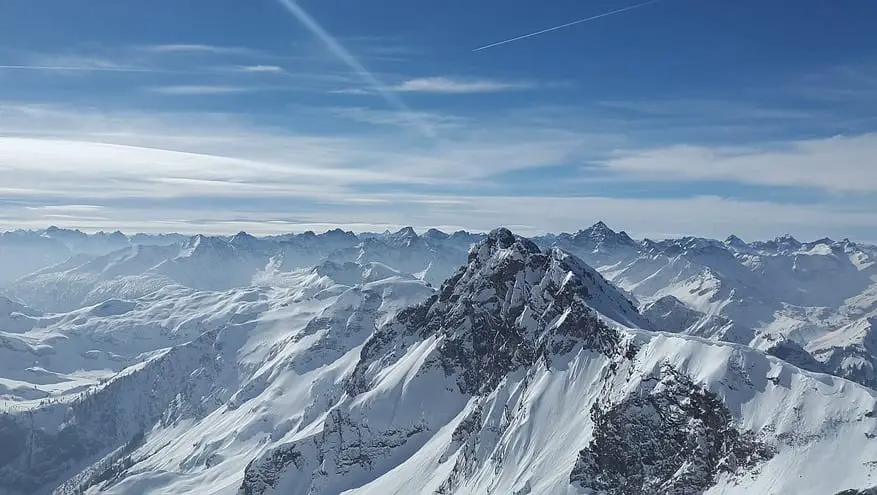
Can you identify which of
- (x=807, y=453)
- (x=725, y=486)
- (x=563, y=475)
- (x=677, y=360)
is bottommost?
(x=563, y=475)

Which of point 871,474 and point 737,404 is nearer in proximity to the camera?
point 871,474

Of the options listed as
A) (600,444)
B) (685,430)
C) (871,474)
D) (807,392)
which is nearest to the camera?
(871,474)

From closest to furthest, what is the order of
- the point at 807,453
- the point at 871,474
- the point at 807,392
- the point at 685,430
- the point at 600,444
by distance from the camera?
1. the point at 871,474
2. the point at 807,453
3. the point at 807,392
4. the point at 685,430
5. the point at 600,444

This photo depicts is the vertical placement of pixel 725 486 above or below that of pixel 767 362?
below

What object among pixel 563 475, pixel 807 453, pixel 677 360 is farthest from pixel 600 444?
pixel 807 453

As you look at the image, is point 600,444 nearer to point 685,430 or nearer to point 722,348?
point 685,430

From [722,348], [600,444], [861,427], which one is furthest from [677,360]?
[861,427]
